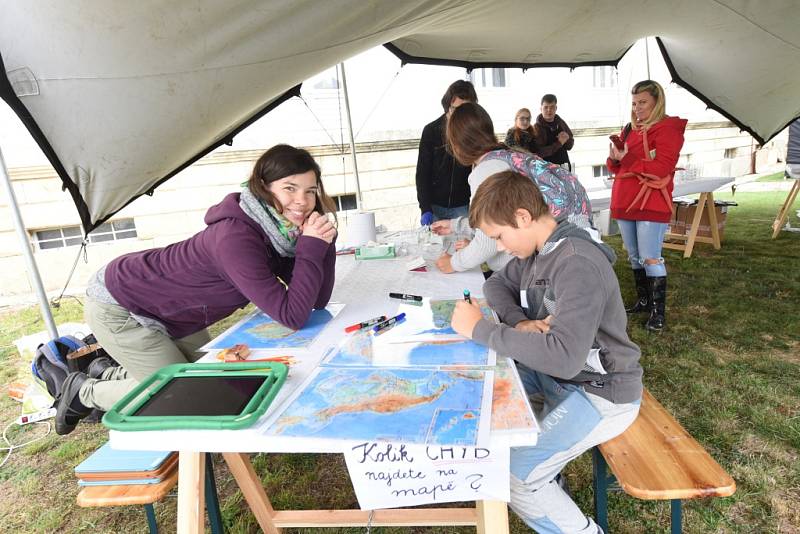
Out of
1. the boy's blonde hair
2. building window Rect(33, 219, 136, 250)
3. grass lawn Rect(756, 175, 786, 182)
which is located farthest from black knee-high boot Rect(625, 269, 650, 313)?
grass lawn Rect(756, 175, 786, 182)

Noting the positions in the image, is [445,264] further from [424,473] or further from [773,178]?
[773,178]

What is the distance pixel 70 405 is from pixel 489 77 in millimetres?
7058

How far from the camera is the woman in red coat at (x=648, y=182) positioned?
9.77 ft

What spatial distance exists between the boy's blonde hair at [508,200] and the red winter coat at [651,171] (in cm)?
216

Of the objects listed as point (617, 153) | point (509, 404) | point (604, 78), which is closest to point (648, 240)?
point (617, 153)

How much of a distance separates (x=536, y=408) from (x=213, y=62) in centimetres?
161

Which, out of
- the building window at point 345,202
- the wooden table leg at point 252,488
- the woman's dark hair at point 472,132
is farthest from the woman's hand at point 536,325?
the building window at point 345,202

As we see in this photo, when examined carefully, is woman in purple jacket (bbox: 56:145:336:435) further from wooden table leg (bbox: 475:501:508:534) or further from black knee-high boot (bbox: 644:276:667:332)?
black knee-high boot (bbox: 644:276:667:332)

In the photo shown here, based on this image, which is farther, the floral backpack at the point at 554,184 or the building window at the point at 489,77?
the building window at the point at 489,77

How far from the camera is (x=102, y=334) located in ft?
5.62

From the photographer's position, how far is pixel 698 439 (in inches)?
80.5

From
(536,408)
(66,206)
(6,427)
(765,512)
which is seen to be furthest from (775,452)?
(66,206)

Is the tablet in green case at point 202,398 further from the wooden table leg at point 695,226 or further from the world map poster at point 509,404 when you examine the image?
the wooden table leg at point 695,226

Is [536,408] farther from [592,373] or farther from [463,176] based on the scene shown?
[463,176]
